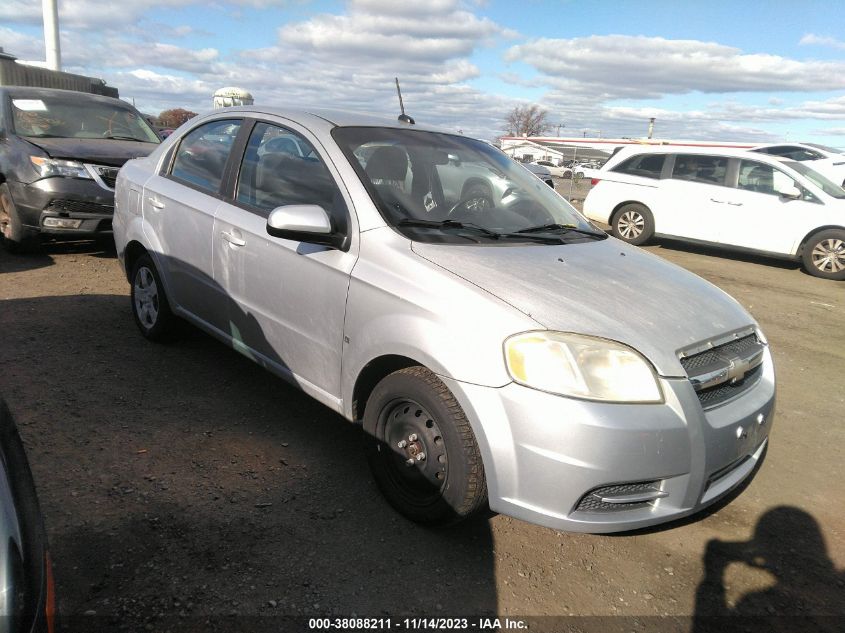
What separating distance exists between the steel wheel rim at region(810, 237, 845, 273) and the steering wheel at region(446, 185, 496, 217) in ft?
26.0

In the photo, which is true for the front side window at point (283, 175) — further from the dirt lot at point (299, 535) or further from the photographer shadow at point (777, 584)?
the photographer shadow at point (777, 584)

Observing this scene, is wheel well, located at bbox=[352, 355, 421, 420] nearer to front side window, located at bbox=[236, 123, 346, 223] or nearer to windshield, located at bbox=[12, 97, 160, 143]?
front side window, located at bbox=[236, 123, 346, 223]

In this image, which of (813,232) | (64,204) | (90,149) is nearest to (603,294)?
(64,204)

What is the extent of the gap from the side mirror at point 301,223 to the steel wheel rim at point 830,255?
8.92 meters

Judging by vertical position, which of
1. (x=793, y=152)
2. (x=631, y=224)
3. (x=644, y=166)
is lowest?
(x=631, y=224)

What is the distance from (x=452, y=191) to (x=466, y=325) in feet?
4.02

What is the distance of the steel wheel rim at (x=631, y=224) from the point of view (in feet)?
34.6

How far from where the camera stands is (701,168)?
1000 cm

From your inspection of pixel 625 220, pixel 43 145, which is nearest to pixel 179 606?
pixel 43 145

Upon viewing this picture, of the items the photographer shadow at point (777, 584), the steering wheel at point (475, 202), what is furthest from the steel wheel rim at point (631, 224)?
the photographer shadow at point (777, 584)

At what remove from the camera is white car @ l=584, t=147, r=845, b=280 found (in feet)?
29.8

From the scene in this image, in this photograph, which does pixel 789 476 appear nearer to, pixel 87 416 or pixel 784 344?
pixel 784 344

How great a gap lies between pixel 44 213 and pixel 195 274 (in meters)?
3.46

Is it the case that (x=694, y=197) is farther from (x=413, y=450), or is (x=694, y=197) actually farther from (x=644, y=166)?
(x=413, y=450)
